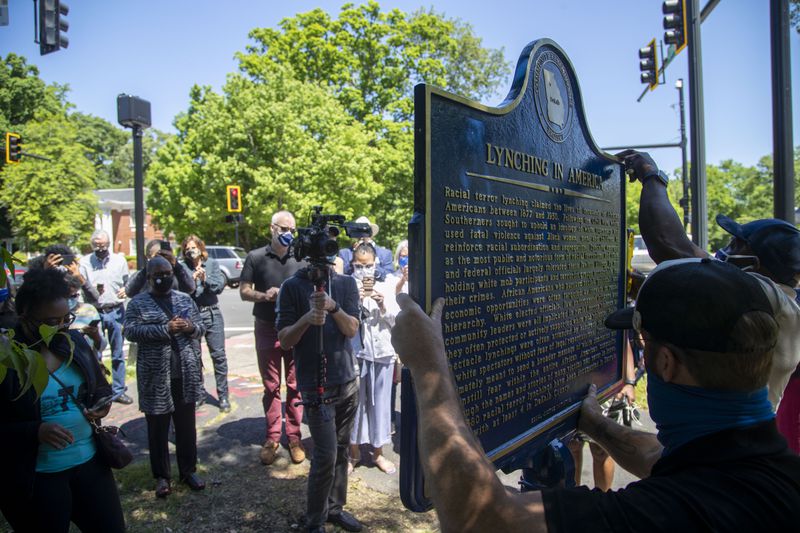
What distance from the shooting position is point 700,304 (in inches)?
48.6

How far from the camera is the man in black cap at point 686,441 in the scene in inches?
42.8

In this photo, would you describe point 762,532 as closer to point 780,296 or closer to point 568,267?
point 780,296

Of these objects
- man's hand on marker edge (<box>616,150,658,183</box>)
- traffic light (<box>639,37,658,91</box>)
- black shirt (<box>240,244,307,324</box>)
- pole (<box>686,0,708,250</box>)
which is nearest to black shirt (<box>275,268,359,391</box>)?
black shirt (<box>240,244,307,324</box>)

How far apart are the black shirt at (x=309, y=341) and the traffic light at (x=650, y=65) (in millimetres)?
9974

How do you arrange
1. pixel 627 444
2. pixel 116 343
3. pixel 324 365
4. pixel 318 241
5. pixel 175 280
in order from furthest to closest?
pixel 116 343 → pixel 175 280 → pixel 324 365 → pixel 318 241 → pixel 627 444

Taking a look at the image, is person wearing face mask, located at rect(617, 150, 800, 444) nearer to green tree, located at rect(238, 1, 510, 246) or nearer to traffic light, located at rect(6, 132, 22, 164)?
traffic light, located at rect(6, 132, 22, 164)

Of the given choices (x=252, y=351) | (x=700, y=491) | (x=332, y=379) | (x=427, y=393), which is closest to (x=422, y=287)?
(x=427, y=393)

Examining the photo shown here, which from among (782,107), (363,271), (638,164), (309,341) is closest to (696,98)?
(782,107)

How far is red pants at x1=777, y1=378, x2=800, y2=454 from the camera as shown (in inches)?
109

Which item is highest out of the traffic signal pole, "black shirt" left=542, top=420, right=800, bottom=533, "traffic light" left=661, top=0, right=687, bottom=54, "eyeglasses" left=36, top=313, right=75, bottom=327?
"traffic light" left=661, top=0, right=687, bottom=54

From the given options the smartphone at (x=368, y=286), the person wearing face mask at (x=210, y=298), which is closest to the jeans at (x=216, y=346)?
the person wearing face mask at (x=210, y=298)

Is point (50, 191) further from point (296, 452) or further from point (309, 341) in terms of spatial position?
point (309, 341)

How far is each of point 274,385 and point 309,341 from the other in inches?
65.3

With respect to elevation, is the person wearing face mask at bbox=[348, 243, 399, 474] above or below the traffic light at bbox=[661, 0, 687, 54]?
below
